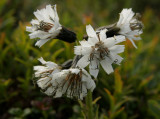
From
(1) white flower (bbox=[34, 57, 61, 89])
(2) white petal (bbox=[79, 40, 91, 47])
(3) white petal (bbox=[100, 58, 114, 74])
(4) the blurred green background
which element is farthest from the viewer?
(4) the blurred green background

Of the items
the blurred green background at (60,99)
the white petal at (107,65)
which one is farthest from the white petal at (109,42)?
the blurred green background at (60,99)

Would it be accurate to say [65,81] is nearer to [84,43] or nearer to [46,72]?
[46,72]

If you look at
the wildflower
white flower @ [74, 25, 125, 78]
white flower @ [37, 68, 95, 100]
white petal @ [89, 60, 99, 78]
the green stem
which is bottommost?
the green stem

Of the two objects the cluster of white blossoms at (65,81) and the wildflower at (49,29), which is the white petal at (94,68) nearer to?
the cluster of white blossoms at (65,81)

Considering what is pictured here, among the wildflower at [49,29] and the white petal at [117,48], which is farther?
the wildflower at [49,29]

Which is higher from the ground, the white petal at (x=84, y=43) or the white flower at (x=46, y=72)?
the white petal at (x=84, y=43)

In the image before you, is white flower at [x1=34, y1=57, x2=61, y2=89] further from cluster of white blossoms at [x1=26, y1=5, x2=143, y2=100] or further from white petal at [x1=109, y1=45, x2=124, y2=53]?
white petal at [x1=109, y1=45, x2=124, y2=53]

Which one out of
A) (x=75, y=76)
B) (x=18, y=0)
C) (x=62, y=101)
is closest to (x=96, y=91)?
(x=62, y=101)

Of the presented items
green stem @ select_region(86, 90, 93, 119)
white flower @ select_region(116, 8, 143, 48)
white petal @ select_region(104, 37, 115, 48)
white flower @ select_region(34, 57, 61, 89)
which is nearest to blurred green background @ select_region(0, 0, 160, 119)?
green stem @ select_region(86, 90, 93, 119)

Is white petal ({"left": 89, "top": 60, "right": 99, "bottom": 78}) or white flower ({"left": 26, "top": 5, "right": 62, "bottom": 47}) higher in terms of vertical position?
white flower ({"left": 26, "top": 5, "right": 62, "bottom": 47})
